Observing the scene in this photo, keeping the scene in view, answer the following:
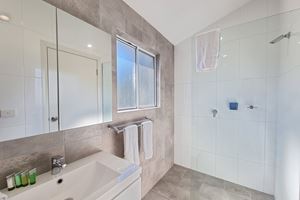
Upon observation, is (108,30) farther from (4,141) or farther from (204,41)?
(204,41)

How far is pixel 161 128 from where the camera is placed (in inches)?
95.1

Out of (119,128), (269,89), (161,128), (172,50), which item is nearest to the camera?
(119,128)

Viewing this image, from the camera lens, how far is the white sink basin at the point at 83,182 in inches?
30.4

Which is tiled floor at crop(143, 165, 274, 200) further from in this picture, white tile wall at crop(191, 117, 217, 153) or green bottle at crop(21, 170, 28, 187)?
green bottle at crop(21, 170, 28, 187)

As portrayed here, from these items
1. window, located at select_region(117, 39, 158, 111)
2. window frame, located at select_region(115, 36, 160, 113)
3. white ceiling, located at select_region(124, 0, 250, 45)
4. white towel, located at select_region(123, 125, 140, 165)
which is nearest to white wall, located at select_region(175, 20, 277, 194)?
white ceiling, located at select_region(124, 0, 250, 45)

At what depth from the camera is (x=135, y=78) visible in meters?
1.99

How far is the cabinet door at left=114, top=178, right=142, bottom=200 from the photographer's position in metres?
0.91

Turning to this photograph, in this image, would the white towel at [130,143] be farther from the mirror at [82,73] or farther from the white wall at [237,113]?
the white wall at [237,113]

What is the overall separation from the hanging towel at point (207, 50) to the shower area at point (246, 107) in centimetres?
7

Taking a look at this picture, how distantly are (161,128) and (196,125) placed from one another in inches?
25.0

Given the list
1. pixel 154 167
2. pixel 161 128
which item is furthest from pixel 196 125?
pixel 154 167

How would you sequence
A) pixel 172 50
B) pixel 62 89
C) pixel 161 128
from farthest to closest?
pixel 172 50 → pixel 161 128 → pixel 62 89

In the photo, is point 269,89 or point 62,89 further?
point 269,89

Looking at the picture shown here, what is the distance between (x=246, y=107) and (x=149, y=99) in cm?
143
